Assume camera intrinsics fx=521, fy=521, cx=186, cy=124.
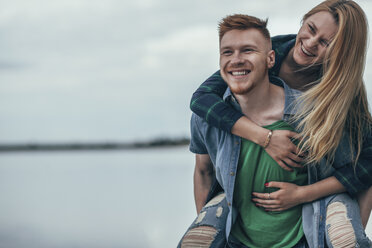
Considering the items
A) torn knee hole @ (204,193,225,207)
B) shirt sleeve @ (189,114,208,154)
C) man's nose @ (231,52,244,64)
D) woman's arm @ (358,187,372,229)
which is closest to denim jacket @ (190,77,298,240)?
shirt sleeve @ (189,114,208,154)

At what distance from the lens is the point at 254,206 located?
8.65 ft

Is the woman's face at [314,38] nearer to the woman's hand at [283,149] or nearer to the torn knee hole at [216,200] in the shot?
the woman's hand at [283,149]

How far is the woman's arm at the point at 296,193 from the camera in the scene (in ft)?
8.38

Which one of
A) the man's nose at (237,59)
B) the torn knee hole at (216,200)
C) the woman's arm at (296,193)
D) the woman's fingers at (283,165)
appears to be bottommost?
the torn knee hole at (216,200)

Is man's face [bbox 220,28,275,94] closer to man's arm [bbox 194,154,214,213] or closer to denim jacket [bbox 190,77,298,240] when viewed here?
denim jacket [bbox 190,77,298,240]

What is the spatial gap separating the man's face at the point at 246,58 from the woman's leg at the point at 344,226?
717 mm

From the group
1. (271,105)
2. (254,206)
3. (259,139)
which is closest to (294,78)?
(271,105)

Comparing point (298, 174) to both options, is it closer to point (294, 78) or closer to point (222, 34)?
point (294, 78)

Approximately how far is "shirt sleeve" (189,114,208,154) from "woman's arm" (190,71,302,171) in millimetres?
112

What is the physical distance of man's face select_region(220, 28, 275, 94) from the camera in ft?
8.48

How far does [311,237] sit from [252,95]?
75 cm

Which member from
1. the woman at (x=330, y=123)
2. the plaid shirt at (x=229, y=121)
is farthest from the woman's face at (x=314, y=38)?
the plaid shirt at (x=229, y=121)

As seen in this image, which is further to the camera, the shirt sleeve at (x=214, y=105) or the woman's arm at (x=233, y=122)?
the shirt sleeve at (x=214, y=105)

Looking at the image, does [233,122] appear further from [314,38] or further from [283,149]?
[314,38]
